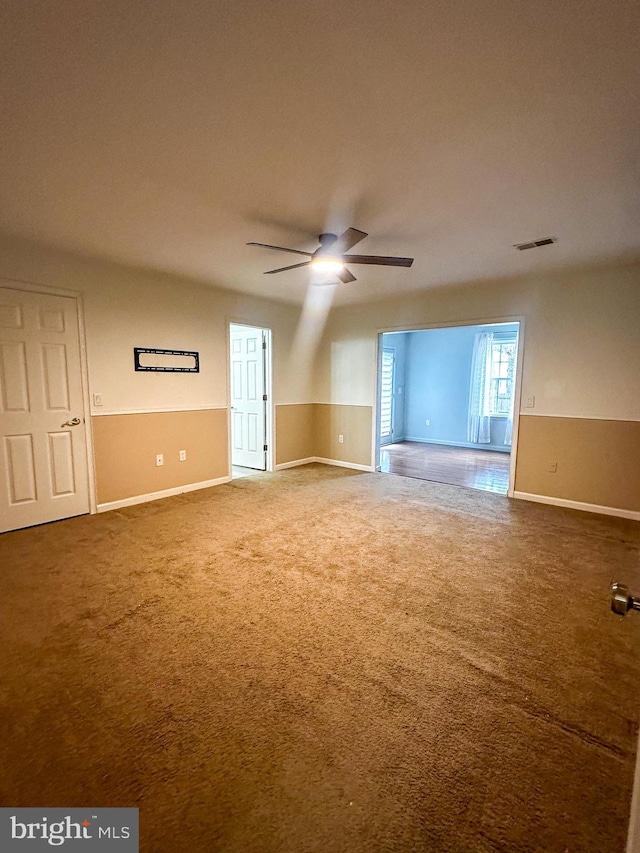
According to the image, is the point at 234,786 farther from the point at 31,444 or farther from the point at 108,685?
the point at 31,444

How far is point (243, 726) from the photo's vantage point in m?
1.52

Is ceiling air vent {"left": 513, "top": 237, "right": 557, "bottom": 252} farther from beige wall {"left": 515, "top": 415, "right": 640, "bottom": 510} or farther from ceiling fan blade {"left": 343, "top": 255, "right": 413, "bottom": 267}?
beige wall {"left": 515, "top": 415, "right": 640, "bottom": 510}

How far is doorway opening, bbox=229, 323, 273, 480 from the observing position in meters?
5.61

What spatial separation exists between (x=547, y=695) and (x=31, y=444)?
4.07 meters

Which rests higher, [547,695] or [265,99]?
[265,99]

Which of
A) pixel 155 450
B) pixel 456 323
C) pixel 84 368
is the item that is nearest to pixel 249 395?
pixel 155 450

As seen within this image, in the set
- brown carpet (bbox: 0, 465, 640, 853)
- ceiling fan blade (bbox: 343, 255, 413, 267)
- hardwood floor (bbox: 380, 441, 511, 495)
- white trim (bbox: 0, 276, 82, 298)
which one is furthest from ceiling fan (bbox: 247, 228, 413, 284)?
hardwood floor (bbox: 380, 441, 511, 495)

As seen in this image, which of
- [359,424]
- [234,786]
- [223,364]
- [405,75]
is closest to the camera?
[234,786]

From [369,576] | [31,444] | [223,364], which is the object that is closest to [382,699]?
[369,576]

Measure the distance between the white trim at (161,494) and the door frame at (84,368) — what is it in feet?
0.47

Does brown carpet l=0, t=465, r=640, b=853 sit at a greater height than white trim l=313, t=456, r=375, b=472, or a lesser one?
lesser

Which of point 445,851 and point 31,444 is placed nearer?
point 445,851

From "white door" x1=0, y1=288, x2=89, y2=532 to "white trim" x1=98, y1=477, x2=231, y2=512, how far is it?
25cm

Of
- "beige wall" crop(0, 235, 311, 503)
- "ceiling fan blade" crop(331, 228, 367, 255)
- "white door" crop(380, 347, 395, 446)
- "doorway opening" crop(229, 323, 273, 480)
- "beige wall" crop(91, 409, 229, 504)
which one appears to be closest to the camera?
"ceiling fan blade" crop(331, 228, 367, 255)
